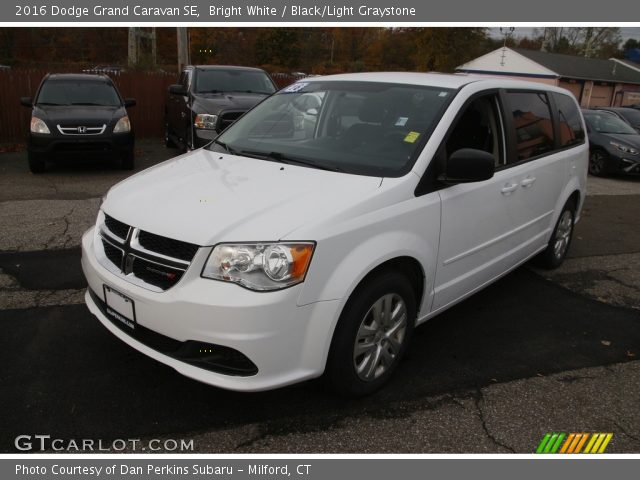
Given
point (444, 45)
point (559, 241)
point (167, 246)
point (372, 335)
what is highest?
point (444, 45)

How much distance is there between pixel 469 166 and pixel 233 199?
4.54 ft

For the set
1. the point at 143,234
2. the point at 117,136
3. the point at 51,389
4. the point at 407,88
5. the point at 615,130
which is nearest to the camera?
the point at 143,234

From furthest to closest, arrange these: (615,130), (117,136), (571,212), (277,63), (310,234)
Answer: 1. (277,63)
2. (615,130)
3. (117,136)
4. (571,212)
5. (310,234)

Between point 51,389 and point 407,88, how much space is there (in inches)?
116

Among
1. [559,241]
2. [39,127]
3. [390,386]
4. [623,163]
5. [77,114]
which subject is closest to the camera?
[390,386]

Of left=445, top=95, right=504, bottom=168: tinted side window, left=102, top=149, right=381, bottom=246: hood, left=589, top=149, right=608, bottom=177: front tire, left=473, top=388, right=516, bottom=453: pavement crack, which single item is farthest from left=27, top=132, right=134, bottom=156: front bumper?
left=589, top=149, right=608, bottom=177: front tire

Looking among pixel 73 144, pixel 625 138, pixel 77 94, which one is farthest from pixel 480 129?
pixel 625 138

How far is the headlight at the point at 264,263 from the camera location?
8.47 ft

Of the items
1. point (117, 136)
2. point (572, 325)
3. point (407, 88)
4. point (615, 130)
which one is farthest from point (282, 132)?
point (615, 130)

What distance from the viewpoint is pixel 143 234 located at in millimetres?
2854

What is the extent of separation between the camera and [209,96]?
9.98 meters

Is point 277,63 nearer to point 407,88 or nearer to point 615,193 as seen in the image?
point 615,193

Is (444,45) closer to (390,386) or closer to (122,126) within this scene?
(122,126)

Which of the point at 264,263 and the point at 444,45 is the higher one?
the point at 444,45
